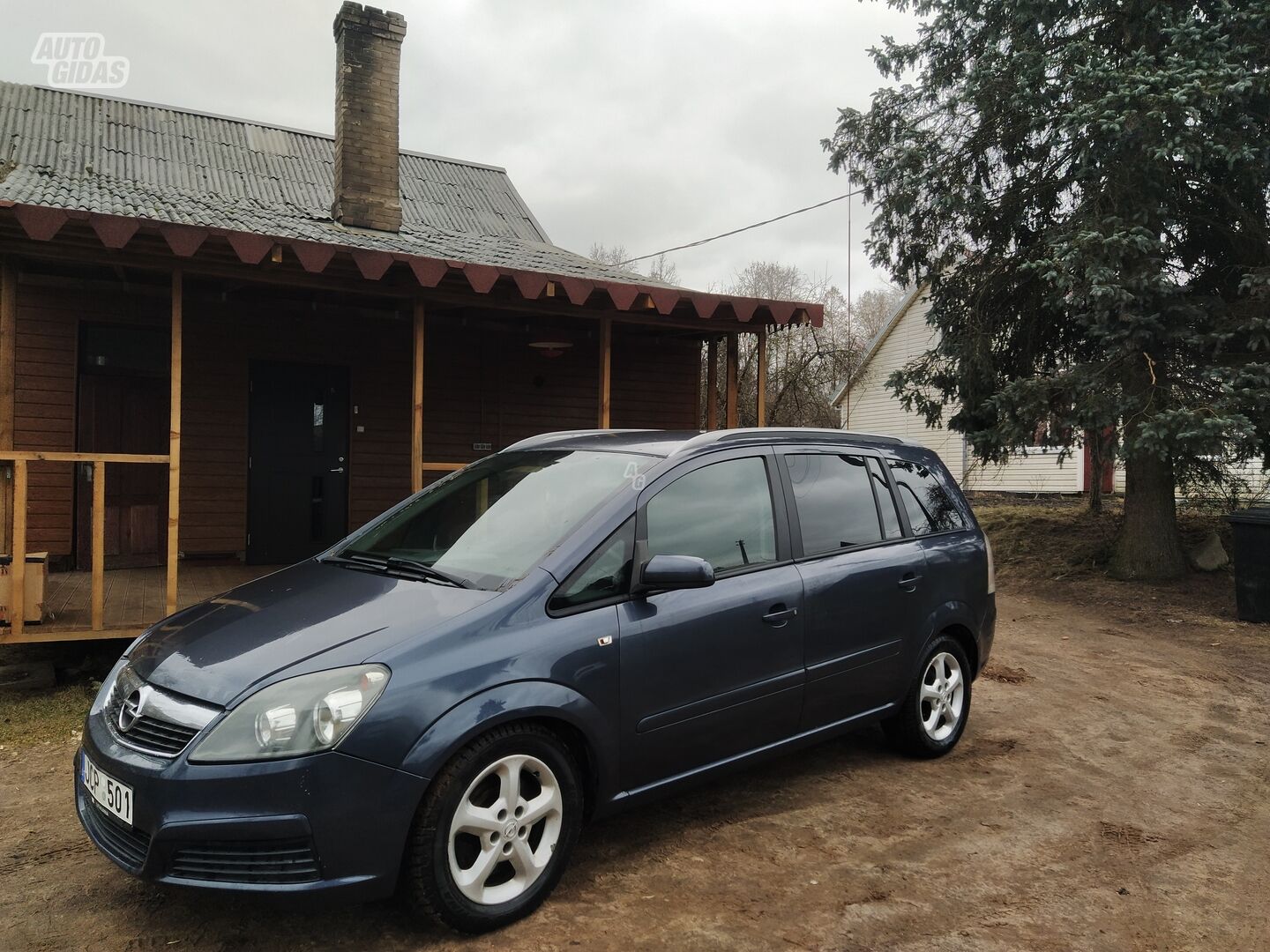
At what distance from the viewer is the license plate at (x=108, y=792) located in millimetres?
2574

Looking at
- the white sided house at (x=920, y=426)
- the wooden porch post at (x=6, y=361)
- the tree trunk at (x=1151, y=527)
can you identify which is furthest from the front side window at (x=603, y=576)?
the white sided house at (x=920, y=426)

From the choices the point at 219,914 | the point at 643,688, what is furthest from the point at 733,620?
the point at 219,914

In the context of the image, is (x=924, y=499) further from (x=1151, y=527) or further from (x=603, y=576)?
(x=1151, y=527)

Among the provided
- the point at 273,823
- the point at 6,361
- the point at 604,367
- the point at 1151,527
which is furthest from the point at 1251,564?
the point at 6,361

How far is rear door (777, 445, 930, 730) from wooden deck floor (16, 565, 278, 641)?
458 centimetres

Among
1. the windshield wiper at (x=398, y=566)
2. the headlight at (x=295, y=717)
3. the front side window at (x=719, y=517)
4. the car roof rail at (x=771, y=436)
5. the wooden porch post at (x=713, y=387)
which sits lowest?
the headlight at (x=295, y=717)

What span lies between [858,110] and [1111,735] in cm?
941

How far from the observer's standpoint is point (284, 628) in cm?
289

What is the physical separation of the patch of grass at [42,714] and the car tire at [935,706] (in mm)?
4710

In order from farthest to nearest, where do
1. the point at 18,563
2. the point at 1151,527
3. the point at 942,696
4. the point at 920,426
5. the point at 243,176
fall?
the point at 920,426, the point at 243,176, the point at 1151,527, the point at 18,563, the point at 942,696

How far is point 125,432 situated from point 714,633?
754 cm

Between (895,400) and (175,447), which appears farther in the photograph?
(895,400)

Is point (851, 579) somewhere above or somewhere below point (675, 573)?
below

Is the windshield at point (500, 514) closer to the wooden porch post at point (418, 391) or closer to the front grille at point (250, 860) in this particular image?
the front grille at point (250, 860)
